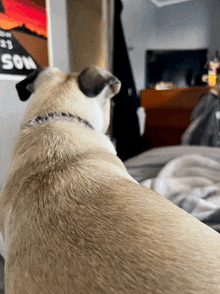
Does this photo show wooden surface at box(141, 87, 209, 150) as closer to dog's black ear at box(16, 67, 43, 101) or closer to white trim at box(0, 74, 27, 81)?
white trim at box(0, 74, 27, 81)

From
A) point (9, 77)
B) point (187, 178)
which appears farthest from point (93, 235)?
point (9, 77)

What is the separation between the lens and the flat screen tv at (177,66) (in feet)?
11.9

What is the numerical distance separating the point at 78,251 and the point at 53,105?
588mm

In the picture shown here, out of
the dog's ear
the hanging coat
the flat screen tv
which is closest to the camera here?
the dog's ear

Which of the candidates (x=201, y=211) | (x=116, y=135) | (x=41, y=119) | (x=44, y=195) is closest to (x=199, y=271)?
(x=44, y=195)

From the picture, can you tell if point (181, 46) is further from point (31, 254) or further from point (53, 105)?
point (31, 254)

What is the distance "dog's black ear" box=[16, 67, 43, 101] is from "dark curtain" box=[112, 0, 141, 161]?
1.59m

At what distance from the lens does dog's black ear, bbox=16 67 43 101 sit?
1091 mm

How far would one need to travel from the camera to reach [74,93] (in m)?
0.92

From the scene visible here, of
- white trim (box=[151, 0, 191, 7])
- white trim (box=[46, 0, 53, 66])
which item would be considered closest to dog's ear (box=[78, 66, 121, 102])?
white trim (box=[46, 0, 53, 66])

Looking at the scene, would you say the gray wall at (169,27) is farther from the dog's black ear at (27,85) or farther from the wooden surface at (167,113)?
the dog's black ear at (27,85)

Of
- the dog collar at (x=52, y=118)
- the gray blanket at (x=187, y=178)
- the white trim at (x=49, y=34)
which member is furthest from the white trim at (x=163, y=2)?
the dog collar at (x=52, y=118)

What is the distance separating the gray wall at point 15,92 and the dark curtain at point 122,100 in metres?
0.60

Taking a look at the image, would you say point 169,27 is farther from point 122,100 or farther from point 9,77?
point 9,77
